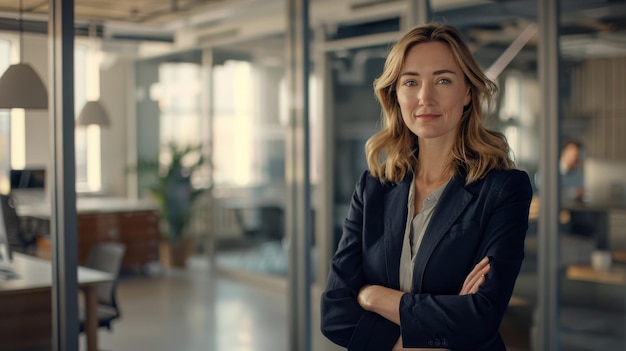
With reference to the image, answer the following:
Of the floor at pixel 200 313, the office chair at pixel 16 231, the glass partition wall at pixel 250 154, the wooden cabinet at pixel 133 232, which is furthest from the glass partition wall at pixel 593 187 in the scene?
the wooden cabinet at pixel 133 232

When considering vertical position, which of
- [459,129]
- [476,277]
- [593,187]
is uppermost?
[459,129]

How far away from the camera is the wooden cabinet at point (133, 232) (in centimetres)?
760

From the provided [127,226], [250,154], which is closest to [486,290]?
[250,154]

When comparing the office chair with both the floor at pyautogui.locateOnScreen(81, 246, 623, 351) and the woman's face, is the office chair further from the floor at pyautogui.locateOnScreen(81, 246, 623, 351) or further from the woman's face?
the woman's face

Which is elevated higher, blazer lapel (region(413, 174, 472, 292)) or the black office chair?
blazer lapel (region(413, 174, 472, 292))

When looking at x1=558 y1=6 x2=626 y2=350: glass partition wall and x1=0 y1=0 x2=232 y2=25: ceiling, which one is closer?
Answer: x1=0 y1=0 x2=232 y2=25: ceiling

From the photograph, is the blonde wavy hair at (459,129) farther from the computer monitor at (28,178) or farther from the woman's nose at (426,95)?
the computer monitor at (28,178)

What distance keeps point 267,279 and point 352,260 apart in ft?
21.3

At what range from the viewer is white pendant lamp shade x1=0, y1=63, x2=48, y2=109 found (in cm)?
290

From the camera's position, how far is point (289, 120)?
3.98m

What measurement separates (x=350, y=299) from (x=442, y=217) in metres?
0.33

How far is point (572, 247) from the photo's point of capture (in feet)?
14.9

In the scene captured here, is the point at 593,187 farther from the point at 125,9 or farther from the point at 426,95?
the point at 426,95

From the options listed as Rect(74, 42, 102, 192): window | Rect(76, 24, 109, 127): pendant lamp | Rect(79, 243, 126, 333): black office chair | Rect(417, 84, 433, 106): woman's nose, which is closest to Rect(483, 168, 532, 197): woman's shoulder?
Rect(417, 84, 433, 106): woman's nose
